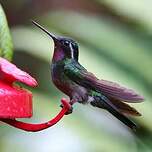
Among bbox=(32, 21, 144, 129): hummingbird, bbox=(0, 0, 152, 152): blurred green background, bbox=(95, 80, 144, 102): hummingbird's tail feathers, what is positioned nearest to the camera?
bbox=(95, 80, 144, 102): hummingbird's tail feathers

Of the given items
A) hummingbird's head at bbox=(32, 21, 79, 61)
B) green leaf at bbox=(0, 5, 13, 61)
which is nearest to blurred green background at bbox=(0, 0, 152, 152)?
green leaf at bbox=(0, 5, 13, 61)

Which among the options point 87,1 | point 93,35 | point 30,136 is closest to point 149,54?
point 93,35

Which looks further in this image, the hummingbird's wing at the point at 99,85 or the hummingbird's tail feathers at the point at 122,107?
the hummingbird's tail feathers at the point at 122,107

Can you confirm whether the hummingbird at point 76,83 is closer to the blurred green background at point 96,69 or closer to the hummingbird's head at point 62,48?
the hummingbird's head at point 62,48

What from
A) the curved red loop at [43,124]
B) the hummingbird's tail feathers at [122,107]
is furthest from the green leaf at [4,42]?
the hummingbird's tail feathers at [122,107]

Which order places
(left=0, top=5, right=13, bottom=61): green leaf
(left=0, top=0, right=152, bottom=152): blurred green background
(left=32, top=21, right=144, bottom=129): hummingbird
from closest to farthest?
(left=32, top=21, right=144, bottom=129): hummingbird → (left=0, top=5, right=13, bottom=61): green leaf → (left=0, top=0, right=152, bottom=152): blurred green background

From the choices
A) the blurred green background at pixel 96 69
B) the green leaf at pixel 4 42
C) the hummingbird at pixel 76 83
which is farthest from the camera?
the blurred green background at pixel 96 69

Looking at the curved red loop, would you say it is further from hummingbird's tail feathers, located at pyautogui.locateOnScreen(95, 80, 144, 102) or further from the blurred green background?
the blurred green background

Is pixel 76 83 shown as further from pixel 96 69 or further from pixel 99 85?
pixel 96 69
